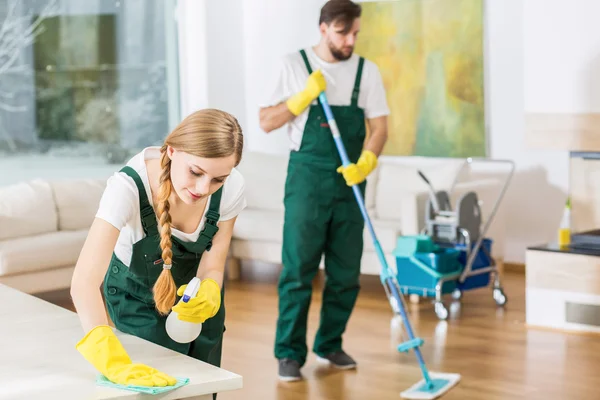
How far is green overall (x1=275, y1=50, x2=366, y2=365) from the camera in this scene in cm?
408

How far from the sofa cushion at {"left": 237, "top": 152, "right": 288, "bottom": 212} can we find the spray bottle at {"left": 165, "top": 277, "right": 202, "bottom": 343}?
15.0 feet

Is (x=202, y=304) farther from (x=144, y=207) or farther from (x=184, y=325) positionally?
(x=144, y=207)

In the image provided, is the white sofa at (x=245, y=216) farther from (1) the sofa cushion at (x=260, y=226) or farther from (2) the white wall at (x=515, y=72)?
(2) the white wall at (x=515, y=72)

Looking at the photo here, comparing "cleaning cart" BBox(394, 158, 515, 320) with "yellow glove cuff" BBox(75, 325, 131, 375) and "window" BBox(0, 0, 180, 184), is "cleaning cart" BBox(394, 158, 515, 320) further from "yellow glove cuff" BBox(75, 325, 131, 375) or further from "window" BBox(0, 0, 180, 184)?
"yellow glove cuff" BBox(75, 325, 131, 375)

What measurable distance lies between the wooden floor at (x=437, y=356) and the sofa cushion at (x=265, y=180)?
1091mm

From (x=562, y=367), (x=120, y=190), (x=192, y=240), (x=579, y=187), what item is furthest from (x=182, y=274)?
(x=579, y=187)

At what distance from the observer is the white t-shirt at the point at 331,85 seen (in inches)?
162

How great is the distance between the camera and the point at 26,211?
19.6 ft

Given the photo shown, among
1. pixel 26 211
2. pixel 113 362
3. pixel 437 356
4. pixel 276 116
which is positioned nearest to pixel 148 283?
pixel 113 362

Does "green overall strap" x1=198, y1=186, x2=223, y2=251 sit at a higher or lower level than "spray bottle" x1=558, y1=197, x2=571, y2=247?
higher

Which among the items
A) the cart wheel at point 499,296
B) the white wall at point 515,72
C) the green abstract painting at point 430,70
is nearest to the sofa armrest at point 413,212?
the cart wheel at point 499,296

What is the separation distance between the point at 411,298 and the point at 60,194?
7.40ft

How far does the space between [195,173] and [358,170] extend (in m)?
1.85

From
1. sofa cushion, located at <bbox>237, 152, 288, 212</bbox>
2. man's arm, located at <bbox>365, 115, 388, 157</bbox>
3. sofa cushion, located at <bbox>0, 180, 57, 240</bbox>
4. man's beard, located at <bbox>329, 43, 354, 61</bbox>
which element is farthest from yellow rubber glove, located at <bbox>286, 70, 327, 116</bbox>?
sofa cushion, located at <bbox>237, 152, 288, 212</bbox>
